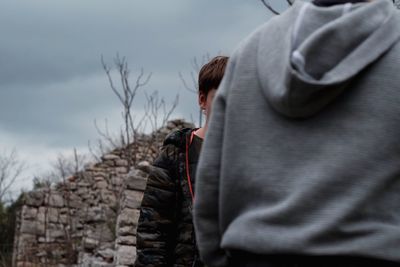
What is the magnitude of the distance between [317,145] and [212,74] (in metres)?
1.51

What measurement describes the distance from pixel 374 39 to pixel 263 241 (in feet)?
1.78

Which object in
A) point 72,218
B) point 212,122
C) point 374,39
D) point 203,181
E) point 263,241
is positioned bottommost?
point 263,241

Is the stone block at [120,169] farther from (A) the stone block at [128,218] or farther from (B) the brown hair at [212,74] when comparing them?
(B) the brown hair at [212,74]

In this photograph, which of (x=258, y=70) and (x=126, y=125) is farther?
(x=126, y=125)

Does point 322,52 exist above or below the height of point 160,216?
above

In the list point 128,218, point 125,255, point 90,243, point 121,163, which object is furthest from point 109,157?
point 125,255

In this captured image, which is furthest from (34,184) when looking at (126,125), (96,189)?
(126,125)

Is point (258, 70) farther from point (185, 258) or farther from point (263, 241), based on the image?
point (185, 258)

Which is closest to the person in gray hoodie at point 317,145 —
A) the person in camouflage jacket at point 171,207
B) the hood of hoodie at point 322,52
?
the hood of hoodie at point 322,52

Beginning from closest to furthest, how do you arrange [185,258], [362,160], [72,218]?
1. [362,160]
2. [185,258]
3. [72,218]

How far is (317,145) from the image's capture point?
2141 mm

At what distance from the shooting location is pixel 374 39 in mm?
2164

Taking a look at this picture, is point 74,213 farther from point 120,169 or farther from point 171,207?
point 171,207

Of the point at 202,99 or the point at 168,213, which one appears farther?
the point at 168,213
